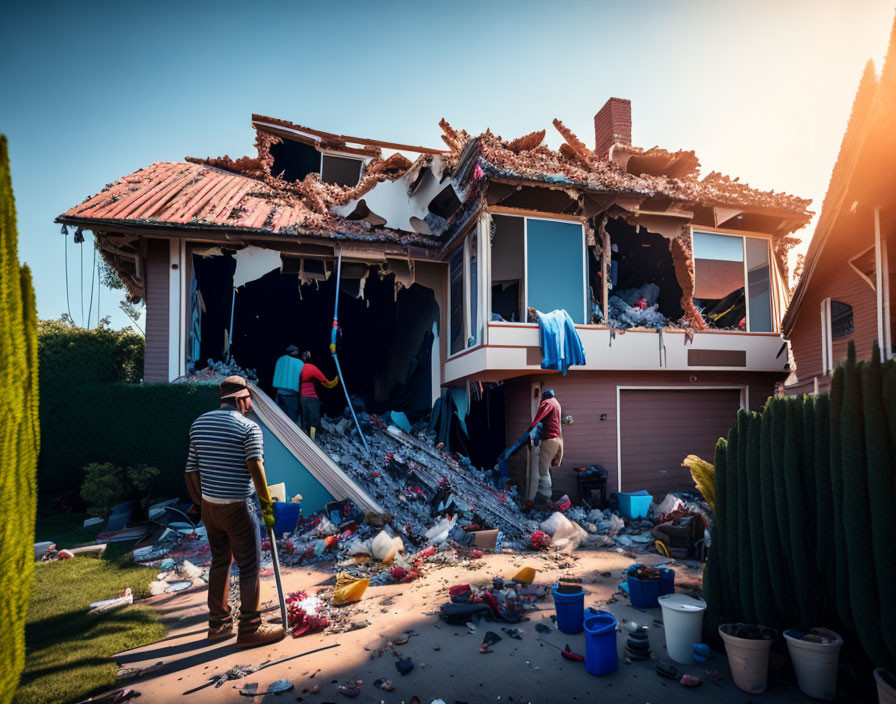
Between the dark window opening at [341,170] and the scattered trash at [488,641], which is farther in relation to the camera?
the dark window opening at [341,170]

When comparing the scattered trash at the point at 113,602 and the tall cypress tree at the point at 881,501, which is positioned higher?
the tall cypress tree at the point at 881,501

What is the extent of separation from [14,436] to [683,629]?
13.4 feet

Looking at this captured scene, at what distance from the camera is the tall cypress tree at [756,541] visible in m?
3.46

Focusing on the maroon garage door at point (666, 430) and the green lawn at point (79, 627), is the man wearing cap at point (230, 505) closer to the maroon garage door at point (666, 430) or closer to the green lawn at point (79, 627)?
the green lawn at point (79, 627)

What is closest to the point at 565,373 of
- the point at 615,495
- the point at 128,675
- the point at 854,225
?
the point at 615,495

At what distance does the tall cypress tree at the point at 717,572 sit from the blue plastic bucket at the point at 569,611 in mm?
916

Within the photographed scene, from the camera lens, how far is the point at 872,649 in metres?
2.84

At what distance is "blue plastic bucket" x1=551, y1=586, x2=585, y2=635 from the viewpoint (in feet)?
13.3

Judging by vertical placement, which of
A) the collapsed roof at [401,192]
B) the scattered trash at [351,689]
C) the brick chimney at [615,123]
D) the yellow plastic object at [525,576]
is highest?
the brick chimney at [615,123]

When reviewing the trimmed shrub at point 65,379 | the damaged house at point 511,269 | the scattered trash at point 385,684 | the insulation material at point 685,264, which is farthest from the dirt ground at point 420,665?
the insulation material at point 685,264

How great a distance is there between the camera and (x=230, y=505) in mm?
4027

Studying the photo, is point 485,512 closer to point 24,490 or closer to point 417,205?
point 24,490

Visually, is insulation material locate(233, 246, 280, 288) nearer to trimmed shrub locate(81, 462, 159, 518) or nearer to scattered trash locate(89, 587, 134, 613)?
trimmed shrub locate(81, 462, 159, 518)

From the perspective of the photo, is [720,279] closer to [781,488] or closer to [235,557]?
[781,488]
